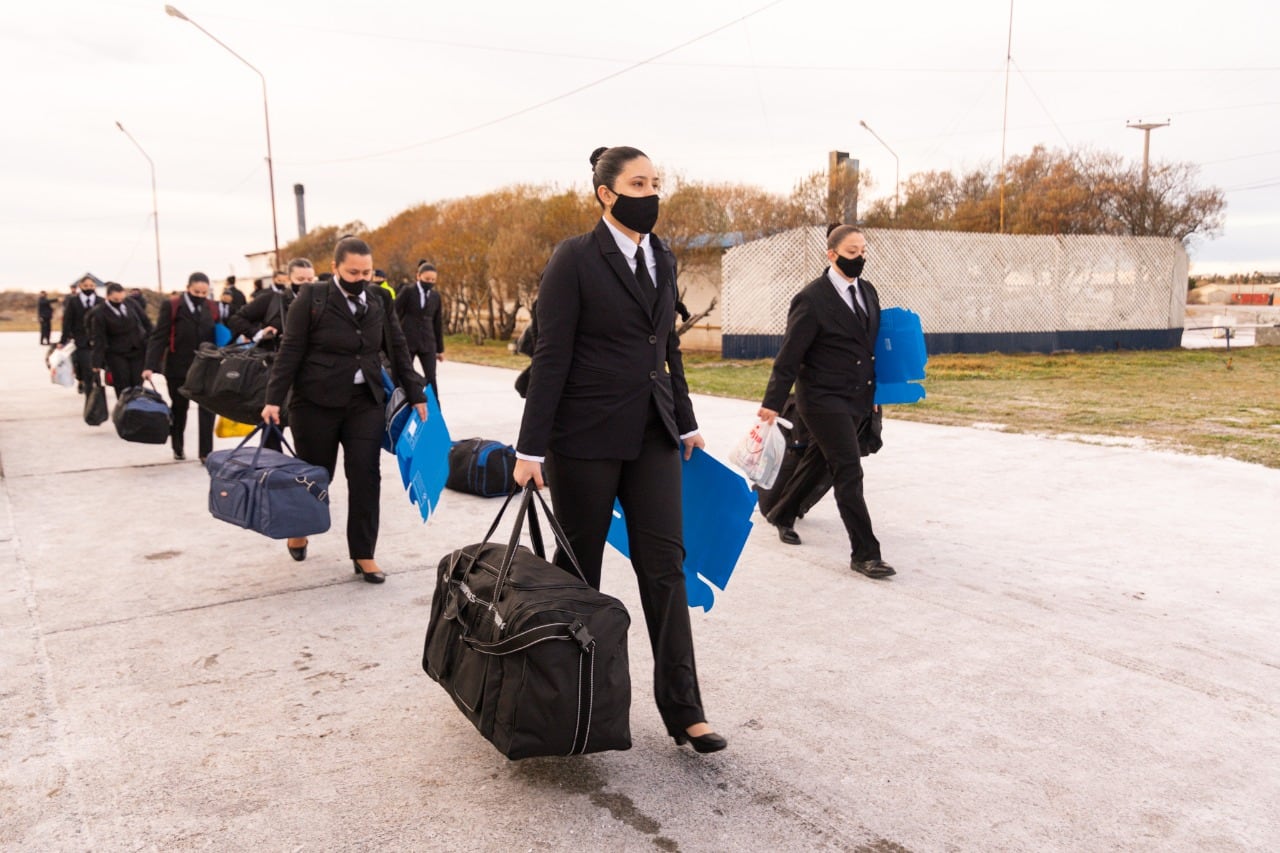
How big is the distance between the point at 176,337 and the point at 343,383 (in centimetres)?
515

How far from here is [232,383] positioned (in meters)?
7.19

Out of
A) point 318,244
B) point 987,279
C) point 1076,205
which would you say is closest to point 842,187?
point 987,279

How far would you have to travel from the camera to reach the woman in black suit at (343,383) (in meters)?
5.28

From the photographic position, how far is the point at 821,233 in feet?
68.8

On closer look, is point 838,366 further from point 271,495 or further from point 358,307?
point 271,495

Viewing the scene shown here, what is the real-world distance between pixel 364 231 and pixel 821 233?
33.1 meters

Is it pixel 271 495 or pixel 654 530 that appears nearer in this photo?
pixel 654 530

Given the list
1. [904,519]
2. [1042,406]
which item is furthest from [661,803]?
[1042,406]

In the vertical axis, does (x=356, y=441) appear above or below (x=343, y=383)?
below

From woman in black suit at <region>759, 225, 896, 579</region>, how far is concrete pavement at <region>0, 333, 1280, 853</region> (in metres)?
0.52

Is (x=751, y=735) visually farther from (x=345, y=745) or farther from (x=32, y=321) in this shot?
(x=32, y=321)

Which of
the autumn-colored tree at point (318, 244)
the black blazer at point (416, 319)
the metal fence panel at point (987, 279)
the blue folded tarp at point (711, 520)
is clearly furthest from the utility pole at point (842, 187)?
the autumn-colored tree at point (318, 244)

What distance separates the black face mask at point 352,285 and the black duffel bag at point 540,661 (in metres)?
2.72

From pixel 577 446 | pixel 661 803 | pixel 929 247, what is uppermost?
pixel 929 247
